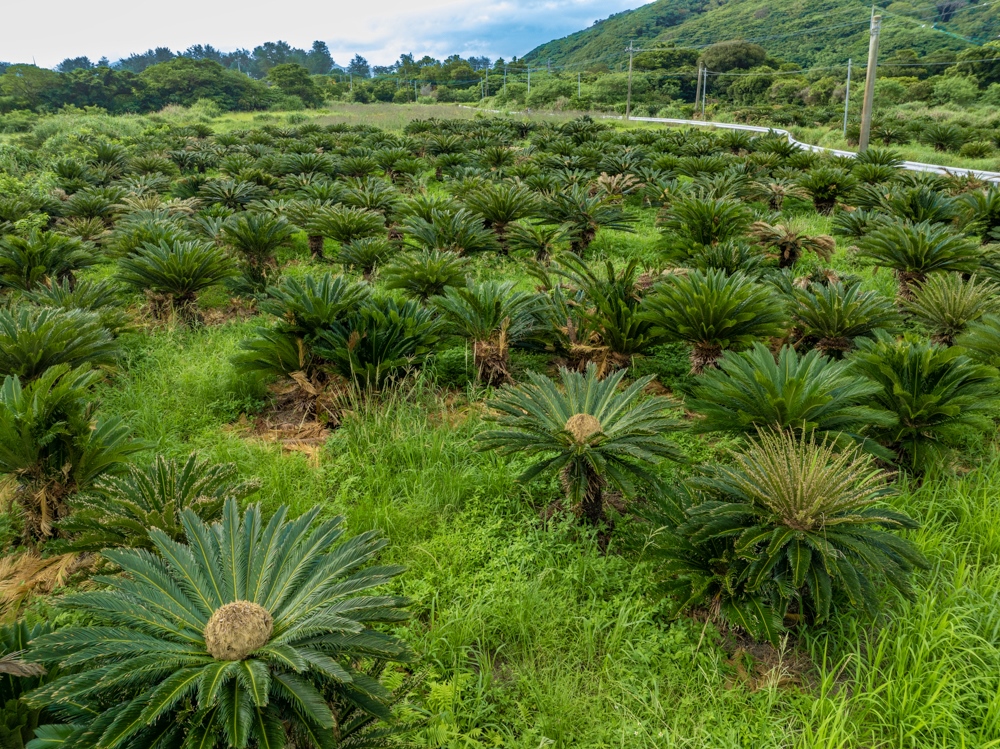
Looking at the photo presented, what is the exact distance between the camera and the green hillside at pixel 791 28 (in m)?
52.8

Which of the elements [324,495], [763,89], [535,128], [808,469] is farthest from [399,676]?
[763,89]

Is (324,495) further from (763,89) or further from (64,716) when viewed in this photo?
(763,89)

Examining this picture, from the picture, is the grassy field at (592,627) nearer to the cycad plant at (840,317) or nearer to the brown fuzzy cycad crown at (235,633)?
the brown fuzzy cycad crown at (235,633)

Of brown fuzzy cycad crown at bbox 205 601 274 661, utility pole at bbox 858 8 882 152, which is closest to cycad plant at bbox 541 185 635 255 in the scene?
brown fuzzy cycad crown at bbox 205 601 274 661

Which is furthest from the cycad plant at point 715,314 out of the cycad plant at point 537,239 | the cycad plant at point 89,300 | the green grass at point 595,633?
the cycad plant at point 89,300

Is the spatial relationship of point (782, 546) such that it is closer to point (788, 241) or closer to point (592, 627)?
point (592, 627)

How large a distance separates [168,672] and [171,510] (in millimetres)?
933

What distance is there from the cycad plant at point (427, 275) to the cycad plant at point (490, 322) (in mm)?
799

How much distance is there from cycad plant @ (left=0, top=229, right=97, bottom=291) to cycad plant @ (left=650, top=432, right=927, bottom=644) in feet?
20.4

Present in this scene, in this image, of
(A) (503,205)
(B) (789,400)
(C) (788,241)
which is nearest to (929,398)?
(B) (789,400)

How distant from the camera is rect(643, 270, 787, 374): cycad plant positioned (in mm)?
3799

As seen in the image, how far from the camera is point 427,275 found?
17.0ft

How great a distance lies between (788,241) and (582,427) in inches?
195

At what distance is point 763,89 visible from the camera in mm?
Result: 46000
